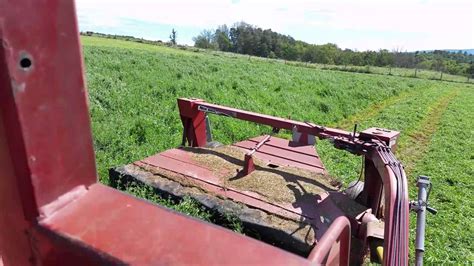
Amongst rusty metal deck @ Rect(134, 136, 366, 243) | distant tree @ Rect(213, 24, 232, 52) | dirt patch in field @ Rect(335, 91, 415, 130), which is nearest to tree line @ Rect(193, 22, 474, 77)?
distant tree @ Rect(213, 24, 232, 52)

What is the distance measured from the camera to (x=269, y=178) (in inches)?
170

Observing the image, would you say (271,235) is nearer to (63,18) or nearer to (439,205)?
(63,18)

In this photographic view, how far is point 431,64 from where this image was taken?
2879 inches

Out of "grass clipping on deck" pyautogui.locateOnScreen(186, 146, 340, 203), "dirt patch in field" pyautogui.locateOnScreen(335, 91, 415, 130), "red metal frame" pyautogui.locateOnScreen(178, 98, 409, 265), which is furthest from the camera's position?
"dirt patch in field" pyautogui.locateOnScreen(335, 91, 415, 130)

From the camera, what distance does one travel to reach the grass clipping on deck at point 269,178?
4.02m

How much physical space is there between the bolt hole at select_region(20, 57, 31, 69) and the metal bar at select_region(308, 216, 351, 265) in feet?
1.72

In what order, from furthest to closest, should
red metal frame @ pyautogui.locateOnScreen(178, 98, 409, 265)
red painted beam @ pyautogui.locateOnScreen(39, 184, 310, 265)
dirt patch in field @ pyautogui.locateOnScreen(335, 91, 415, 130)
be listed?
dirt patch in field @ pyautogui.locateOnScreen(335, 91, 415, 130)
red metal frame @ pyautogui.locateOnScreen(178, 98, 409, 265)
red painted beam @ pyautogui.locateOnScreen(39, 184, 310, 265)

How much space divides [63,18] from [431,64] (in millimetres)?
83011

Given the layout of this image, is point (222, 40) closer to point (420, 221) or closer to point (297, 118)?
point (297, 118)

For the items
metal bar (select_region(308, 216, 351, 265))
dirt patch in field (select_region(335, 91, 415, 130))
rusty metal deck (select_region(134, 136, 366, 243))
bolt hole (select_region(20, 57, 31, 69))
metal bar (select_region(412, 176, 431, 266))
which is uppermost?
bolt hole (select_region(20, 57, 31, 69))

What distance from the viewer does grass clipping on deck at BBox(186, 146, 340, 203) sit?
4.02 metres

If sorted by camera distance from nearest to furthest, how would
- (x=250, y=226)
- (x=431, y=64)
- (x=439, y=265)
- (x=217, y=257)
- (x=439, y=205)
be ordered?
1. (x=217, y=257)
2. (x=250, y=226)
3. (x=439, y=265)
4. (x=439, y=205)
5. (x=431, y=64)

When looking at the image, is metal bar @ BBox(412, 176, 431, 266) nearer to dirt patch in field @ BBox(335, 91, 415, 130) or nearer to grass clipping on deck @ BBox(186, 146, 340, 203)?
grass clipping on deck @ BBox(186, 146, 340, 203)

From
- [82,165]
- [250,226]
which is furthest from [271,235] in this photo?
[82,165]
